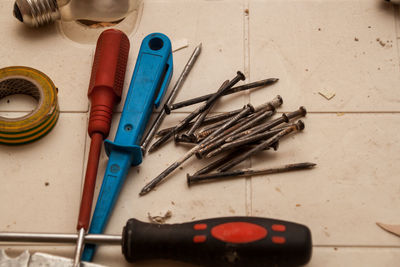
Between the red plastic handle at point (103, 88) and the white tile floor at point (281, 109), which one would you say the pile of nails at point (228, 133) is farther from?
the red plastic handle at point (103, 88)

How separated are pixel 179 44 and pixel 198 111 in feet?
0.84

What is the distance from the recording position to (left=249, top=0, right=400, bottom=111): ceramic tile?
1.28 meters

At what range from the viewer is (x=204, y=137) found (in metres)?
1.19

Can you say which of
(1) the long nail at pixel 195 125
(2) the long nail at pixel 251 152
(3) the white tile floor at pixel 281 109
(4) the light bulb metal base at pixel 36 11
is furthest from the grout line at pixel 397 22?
(4) the light bulb metal base at pixel 36 11

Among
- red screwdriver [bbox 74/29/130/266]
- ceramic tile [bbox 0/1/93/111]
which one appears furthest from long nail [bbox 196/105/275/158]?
ceramic tile [bbox 0/1/93/111]

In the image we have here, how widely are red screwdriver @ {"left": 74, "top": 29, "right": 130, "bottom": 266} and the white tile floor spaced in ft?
0.22

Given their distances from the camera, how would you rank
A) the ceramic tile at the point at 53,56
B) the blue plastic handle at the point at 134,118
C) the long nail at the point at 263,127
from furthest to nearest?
1. the ceramic tile at the point at 53,56
2. the long nail at the point at 263,127
3. the blue plastic handle at the point at 134,118

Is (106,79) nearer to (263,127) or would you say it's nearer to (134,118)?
(134,118)

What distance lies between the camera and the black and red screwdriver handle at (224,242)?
0.91m

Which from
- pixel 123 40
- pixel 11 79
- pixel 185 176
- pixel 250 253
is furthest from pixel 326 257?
pixel 11 79

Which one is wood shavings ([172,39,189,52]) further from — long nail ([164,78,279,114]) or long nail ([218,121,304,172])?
long nail ([218,121,304,172])

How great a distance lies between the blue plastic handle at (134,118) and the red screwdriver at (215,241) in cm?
10

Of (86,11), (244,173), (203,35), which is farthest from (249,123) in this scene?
(86,11)

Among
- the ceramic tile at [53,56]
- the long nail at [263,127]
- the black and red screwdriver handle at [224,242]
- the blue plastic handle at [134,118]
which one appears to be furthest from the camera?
the ceramic tile at [53,56]
